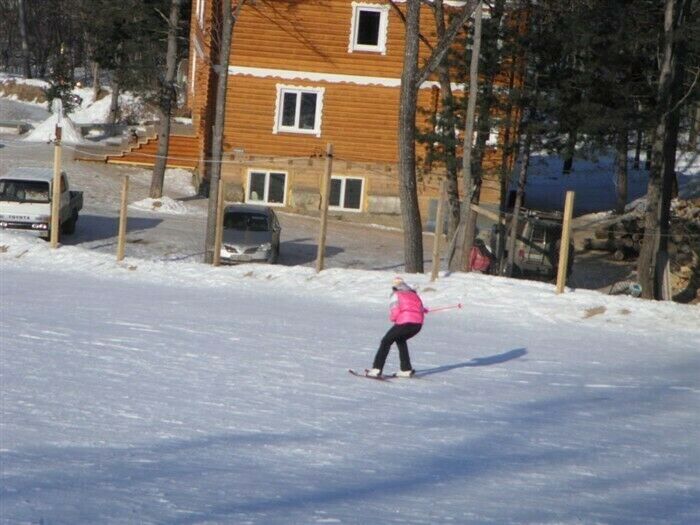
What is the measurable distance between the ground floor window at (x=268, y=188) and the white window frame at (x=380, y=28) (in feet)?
17.0

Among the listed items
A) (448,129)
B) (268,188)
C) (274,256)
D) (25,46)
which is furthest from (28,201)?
(25,46)

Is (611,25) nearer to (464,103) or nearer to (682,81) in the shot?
(682,81)

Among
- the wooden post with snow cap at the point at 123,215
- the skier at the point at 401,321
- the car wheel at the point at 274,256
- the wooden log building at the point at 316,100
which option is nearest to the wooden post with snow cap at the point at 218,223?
the wooden post with snow cap at the point at 123,215

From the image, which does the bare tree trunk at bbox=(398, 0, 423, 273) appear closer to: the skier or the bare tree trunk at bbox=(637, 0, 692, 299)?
the bare tree trunk at bbox=(637, 0, 692, 299)

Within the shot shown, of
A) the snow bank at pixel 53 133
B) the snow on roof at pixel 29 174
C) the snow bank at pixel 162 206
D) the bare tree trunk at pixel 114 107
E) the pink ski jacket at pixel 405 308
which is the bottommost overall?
the snow bank at pixel 162 206

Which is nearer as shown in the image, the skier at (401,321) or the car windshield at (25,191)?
the skier at (401,321)

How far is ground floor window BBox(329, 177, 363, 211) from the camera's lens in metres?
39.9

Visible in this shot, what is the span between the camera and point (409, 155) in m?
25.5

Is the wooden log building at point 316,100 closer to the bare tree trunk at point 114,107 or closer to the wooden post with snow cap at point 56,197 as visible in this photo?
the wooden post with snow cap at point 56,197

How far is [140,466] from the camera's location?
915 cm

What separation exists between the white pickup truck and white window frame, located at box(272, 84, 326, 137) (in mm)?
13025

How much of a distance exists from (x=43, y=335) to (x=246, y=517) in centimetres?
828

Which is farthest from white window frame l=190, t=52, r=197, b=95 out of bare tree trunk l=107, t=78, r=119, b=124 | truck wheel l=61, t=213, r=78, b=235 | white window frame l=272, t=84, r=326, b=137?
truck wheel l=61, t=213, r=78, b=235

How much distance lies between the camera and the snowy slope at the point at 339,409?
8625mm
